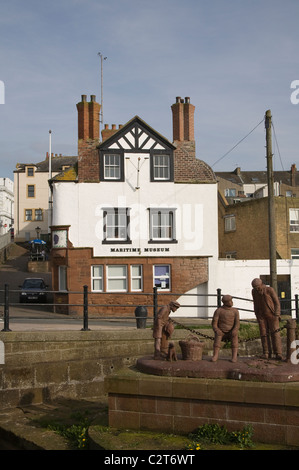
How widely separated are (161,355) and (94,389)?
13.9ft

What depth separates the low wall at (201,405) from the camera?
26.7 feet

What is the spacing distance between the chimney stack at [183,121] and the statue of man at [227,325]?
20226 millimetres

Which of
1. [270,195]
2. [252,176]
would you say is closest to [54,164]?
[252,176]

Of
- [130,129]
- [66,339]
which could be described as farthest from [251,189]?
[66,339]

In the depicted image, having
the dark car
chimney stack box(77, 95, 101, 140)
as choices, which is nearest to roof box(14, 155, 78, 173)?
the dark car

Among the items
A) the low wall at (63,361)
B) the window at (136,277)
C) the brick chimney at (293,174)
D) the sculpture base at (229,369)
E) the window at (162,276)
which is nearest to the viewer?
the sculpture base at (229,369)

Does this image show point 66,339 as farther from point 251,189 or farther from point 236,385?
point 251,189

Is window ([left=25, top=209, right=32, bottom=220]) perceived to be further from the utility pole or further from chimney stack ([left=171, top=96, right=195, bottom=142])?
the utility pole

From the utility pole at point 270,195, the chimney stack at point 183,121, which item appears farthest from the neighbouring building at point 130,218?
the utility pole at point 270,195

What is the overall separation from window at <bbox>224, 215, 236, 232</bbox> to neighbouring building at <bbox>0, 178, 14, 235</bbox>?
183 feet

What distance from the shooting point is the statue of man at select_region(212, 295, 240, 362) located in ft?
30.2

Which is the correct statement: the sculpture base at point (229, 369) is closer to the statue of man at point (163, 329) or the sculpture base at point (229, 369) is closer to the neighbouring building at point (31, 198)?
the statue of man at point (163, 329)

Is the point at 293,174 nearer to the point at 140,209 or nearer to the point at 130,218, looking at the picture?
the point at 140,209
